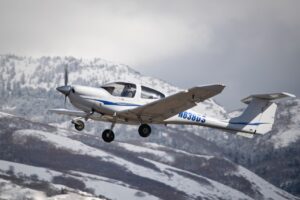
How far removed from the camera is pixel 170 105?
48531 mm

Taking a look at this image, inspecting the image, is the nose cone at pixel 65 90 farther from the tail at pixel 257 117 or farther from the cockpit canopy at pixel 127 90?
the tail at pixel 257 117

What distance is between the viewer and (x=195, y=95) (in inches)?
1817

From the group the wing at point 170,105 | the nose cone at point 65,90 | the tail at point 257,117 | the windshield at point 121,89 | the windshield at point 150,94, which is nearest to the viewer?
the wing at point 170,105

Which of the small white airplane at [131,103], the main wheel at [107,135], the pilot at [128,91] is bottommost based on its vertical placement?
the main wheel at [107,135]

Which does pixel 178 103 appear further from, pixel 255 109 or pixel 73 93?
pixel 255 109

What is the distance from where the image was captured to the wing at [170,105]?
148ft

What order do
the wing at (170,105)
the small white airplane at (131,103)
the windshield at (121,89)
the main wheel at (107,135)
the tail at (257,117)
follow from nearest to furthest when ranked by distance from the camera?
1. the wing at (170,105)
2. the small white airplane at (131,103)
3. the windshield at (121,89)
4. the main wheel at (107,135)
5. the tail at (257,117)

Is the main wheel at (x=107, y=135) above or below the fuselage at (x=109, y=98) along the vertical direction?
below

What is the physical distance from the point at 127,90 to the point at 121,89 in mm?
427

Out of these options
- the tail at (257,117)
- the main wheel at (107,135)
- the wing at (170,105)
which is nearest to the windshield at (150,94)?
the wing at (170,105)

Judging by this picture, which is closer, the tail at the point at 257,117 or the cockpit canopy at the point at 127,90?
the cockpit canopy at the point at 127,90

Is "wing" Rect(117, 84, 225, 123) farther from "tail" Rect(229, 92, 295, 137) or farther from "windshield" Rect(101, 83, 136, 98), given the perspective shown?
"tail" Rect(229, 92, 295, 137)

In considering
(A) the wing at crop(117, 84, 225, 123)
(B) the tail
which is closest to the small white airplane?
(A) the wing at crop(117, 84, 225, 123)

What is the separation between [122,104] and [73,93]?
348cm
